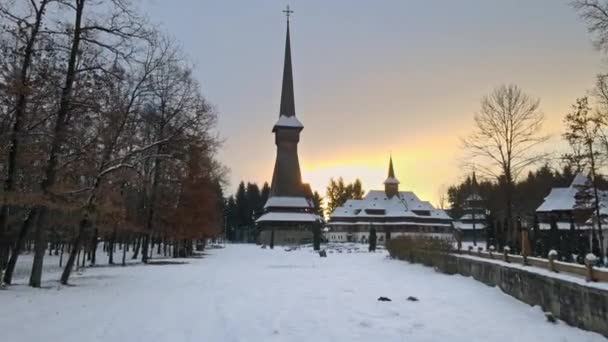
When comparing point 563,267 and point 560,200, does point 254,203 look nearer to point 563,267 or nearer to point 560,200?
point 560,200

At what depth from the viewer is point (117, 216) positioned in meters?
20.5

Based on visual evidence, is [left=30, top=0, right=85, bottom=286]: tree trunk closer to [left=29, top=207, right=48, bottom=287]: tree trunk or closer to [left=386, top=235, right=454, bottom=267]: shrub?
[left=29, top=207, right=48, bottom=287]: tree trunk

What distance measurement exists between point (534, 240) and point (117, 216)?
17009mm

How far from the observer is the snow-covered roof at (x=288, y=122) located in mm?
85875

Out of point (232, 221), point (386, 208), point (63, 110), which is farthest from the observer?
point (232, 221)

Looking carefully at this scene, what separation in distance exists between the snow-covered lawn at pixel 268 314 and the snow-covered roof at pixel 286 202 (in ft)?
210

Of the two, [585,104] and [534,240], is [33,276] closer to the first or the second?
[534,240]

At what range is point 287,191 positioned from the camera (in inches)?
3334

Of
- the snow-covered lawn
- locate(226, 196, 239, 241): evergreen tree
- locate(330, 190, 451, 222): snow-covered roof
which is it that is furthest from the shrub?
locate(226, 196, 239, 241): evergreen tree

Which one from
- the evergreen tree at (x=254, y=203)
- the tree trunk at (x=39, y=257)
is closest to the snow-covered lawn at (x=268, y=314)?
the tree trunk at (x=39, y=257)

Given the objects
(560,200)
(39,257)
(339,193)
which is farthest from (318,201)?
(39,257)

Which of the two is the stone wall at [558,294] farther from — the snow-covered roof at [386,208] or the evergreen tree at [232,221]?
the evergreen tree at [232,221]

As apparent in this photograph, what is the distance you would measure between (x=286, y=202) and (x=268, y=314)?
235 ft

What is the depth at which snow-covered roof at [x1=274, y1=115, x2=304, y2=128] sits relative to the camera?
8588cm
